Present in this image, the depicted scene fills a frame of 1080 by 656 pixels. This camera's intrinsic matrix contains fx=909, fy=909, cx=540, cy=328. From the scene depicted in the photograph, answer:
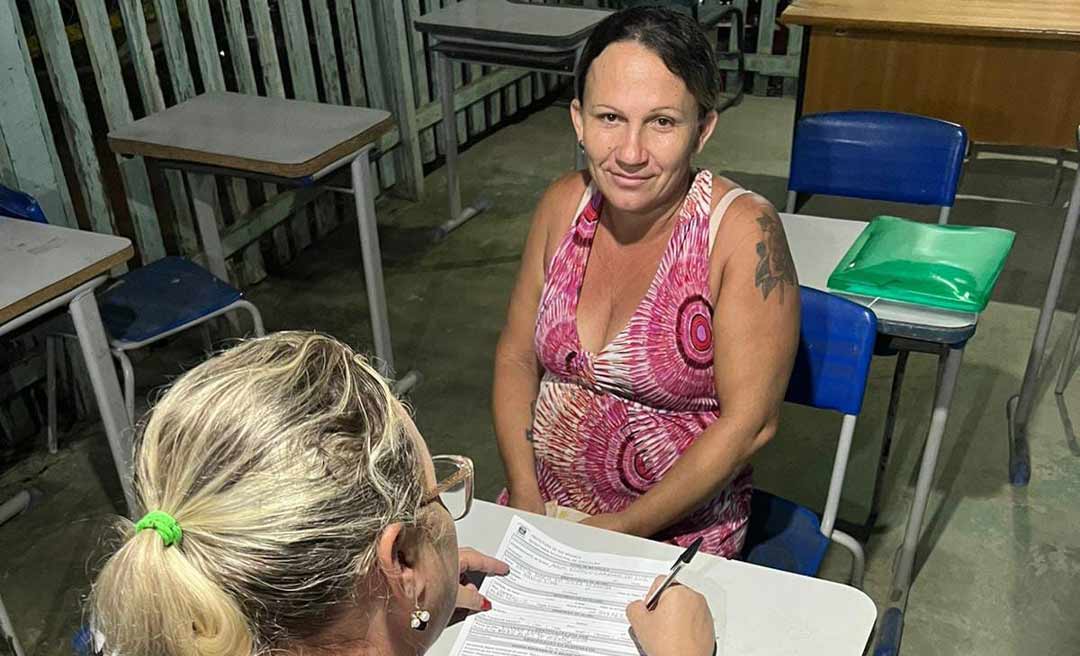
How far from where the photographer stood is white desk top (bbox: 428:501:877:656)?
1.10 metres

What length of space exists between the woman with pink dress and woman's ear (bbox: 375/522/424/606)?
2.60ft

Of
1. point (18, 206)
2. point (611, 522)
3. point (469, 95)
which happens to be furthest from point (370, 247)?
point (469, 95)

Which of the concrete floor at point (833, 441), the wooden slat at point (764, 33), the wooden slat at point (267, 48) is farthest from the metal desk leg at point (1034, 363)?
the wooden slat at point (764, 33)

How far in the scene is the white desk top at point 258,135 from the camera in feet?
7.88

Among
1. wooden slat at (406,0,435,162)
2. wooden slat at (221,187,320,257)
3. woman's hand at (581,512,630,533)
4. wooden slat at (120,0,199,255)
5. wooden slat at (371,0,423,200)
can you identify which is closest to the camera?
woman's hand at (581,512,630,533)

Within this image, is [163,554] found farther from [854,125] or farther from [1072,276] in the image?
[1072,276]

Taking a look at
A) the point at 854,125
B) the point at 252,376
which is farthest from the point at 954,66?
the point at 252,376

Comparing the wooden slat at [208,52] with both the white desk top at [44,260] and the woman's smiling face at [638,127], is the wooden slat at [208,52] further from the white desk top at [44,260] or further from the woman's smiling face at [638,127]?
the woman's smiling face at [638,127]

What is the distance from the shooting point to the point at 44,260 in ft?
6.26

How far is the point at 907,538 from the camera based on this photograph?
2.11 meters

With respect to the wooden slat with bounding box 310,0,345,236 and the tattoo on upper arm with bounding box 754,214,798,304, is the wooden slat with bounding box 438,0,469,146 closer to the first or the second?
the wooden slat with bounding box 310,0,345,236

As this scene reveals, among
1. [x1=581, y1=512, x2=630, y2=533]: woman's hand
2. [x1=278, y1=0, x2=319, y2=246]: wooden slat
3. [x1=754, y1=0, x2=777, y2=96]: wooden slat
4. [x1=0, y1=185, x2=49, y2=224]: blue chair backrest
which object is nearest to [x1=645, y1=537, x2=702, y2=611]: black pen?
[x1=581, y1=512, x2=630, y2=533]: woman's hand

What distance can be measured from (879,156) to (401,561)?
2.01 metres

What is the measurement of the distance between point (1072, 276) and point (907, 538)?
208 cm
